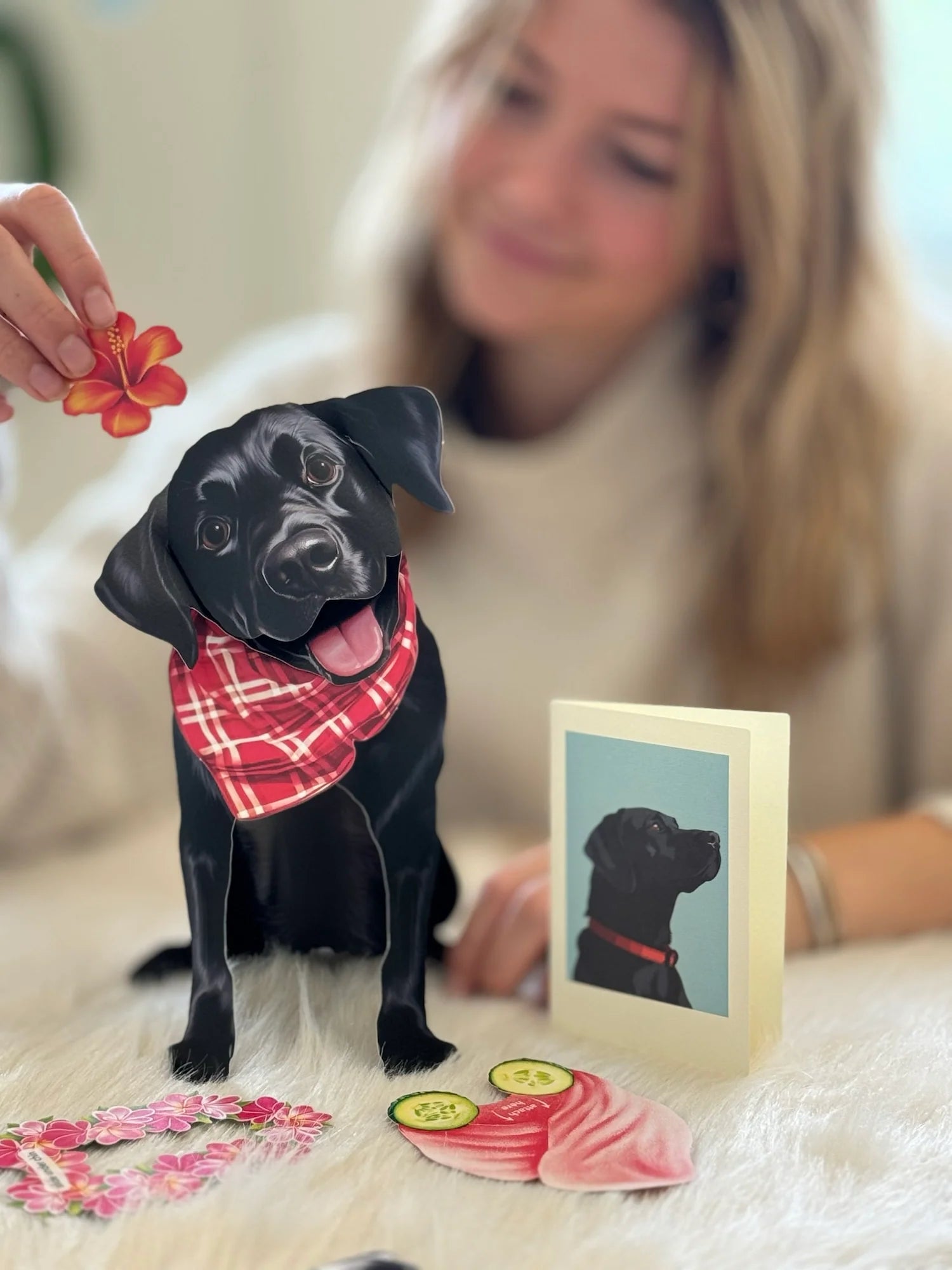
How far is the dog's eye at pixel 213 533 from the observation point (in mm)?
515

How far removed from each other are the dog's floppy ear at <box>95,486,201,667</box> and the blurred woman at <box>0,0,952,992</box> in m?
0.35

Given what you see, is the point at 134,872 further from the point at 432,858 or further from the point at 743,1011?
the point at 743,1011

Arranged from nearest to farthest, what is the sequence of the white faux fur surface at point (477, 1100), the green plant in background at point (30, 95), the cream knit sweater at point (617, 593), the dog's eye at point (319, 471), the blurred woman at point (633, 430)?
1. the white faux fur surface at point (477, 1100)
2. the dog's eye at point (319, 471)
3. the blurred woman at point (633, 430)
4. the cream knit sweater at point (617, 593)
5. the green plant in background at point (30, 95)

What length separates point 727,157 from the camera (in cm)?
97

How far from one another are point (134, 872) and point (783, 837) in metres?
0.50

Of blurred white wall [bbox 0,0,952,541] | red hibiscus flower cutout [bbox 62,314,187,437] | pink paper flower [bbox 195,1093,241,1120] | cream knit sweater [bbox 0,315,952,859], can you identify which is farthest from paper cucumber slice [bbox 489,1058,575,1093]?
blurred white wall [bbox 0,0,952,541]

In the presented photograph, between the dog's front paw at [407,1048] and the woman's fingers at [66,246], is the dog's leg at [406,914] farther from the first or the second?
the woman's fingers at [66,246]

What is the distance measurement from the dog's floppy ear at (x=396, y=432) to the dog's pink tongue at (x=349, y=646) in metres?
0.07

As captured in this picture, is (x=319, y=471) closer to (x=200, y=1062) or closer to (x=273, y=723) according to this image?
(x=273, y=723)

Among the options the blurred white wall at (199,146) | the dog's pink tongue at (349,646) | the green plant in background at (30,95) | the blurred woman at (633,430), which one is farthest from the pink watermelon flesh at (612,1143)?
the green plant in background at (30,95)

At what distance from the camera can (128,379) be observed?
570 mm

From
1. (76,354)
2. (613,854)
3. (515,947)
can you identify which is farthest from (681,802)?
(76,354)

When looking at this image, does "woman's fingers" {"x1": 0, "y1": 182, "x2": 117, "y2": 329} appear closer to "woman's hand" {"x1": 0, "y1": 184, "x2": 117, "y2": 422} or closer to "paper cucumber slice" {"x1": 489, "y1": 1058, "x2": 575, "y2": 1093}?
"woman's hand" {"x1": 0, "y1": 184, "x2": 117, "y2": 422}

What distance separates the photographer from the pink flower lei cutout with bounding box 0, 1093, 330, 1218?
17.5 inches
